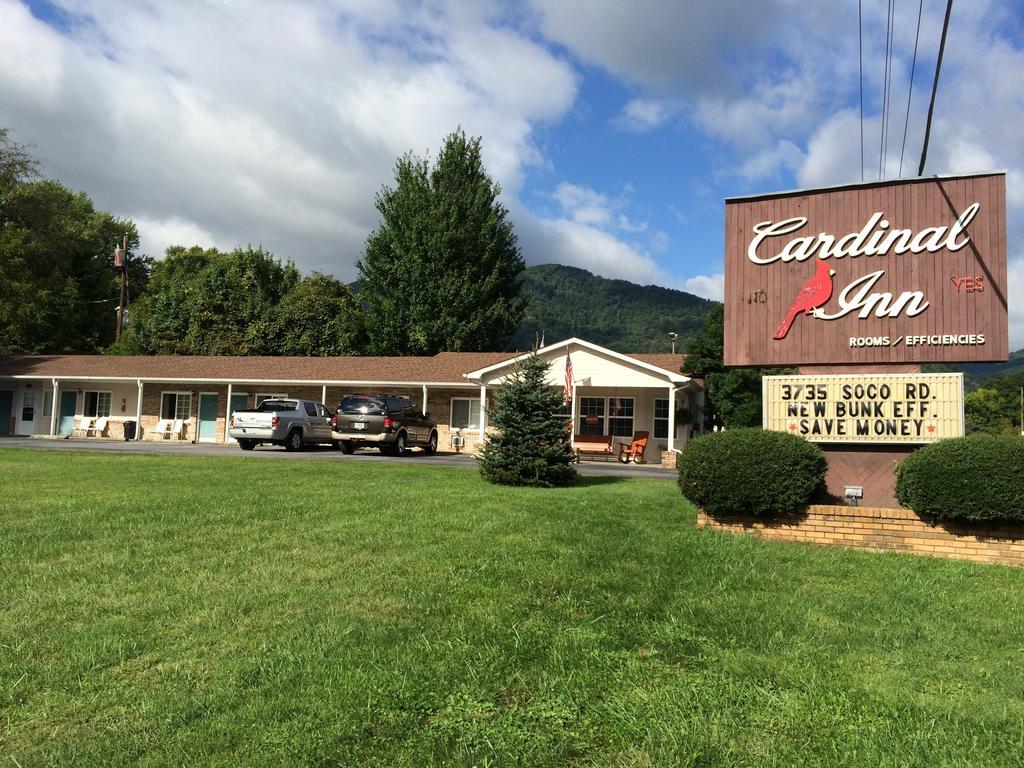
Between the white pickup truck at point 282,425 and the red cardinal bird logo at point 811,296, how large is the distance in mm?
15408

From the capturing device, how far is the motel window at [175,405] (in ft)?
97.8

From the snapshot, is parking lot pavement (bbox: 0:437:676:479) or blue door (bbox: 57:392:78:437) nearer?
parking lot pavement (bbox: 0:437:676:479)

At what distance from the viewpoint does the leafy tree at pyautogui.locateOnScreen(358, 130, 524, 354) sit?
129 ft

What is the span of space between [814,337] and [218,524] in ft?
25.9

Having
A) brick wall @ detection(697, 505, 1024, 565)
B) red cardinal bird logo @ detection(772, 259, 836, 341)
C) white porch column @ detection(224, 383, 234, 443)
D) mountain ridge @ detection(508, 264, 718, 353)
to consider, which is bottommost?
brick wall @ detection(697, 505, 1024, 565)

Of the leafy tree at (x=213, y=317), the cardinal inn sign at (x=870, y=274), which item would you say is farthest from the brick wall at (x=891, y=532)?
the leafy tree at (x=213, y=317)

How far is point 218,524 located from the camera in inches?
293

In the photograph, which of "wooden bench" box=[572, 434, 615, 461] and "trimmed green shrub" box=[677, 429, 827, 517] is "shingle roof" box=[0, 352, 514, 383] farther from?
"trimmed green shrub" box=[677, 429, 827, 517]

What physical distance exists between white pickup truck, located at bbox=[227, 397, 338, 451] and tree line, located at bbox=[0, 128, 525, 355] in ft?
52.3

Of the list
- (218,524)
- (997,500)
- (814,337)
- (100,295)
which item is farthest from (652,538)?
(100,295)

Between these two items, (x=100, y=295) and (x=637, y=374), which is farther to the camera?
(x=100, y=295)

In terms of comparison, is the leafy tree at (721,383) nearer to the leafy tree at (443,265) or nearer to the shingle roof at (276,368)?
the shingle roof at (276,368)

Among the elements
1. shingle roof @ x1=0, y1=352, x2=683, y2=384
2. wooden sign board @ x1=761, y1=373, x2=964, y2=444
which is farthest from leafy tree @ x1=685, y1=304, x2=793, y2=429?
wooden sign board @ x1=761, y1=373, x2=964, y2=444

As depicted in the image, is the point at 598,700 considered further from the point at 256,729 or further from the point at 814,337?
the point at 814,337
